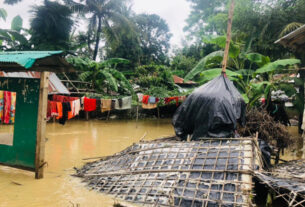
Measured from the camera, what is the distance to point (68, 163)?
7.32 m

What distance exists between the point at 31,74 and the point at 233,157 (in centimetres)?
994

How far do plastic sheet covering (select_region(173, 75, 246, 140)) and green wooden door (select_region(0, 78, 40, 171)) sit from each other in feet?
9.70

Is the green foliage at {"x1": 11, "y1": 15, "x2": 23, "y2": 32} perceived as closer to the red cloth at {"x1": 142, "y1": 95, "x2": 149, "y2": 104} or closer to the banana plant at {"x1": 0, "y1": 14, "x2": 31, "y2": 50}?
the banana plant at {"x1": 0, "y1": 14, "x2": 31, "y2": 50}

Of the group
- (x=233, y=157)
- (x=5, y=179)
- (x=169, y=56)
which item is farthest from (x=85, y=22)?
(x=233, y=157)

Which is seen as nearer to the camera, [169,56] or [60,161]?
[60,161]

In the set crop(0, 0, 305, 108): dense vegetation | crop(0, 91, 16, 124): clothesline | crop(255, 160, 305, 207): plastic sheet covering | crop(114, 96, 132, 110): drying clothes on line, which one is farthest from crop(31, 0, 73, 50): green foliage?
crop(255, 160, 305, 207): plastic sheet covering

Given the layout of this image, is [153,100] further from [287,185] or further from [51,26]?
[287,185]

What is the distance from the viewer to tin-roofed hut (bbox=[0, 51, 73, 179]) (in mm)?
5590

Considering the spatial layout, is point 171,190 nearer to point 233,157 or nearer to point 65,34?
point 233,157

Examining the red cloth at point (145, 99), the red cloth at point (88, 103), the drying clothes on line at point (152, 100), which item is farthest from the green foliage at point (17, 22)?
the drying clothes on line at point (152, 100)

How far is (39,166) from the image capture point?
5629mm

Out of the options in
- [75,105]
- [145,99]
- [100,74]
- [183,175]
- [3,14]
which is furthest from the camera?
[100,74]

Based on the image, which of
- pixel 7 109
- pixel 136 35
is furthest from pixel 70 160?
pixel 136 35

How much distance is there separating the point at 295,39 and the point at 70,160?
725 cm
